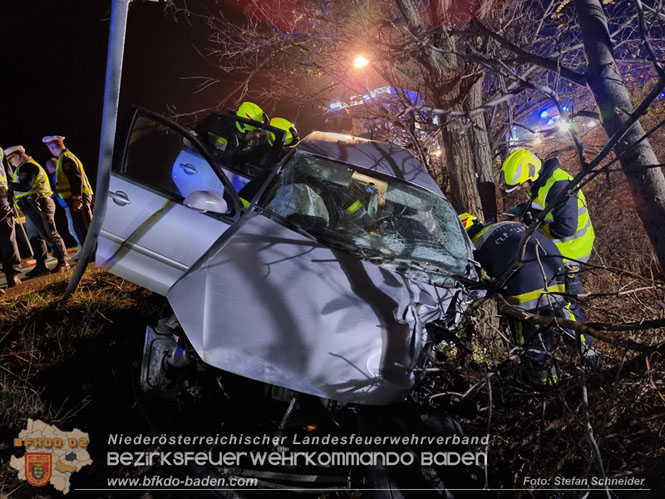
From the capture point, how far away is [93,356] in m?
2.88

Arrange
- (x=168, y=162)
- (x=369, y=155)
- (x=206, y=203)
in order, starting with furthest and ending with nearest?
(x=168, y=162), (x=369, y=155), (x=206, y=203)

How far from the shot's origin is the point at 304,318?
5.41 ft

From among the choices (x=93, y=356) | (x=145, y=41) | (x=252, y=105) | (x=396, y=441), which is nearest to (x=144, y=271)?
(x=93, y=356)

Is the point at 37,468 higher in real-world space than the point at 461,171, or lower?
lower

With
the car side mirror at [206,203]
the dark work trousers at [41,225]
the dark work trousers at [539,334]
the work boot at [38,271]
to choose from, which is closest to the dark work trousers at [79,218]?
the dark work trousers at [41,225]

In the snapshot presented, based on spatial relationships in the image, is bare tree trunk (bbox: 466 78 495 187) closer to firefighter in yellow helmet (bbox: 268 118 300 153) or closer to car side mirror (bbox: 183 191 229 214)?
firefighter in yellow helmet (bbox: 268 118 300 153)

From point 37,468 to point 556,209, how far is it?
4275mm

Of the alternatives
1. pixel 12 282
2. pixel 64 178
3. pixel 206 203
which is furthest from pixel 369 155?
pixel 12 282

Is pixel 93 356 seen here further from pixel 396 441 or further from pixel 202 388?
pixel 396 441

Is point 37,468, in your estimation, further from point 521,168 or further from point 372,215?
point 521,168

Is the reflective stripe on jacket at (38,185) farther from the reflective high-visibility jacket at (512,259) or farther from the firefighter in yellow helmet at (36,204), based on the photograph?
the reflective high-visibility jacket at (512,259)

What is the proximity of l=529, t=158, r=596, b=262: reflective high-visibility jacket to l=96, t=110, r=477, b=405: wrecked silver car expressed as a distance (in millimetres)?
1255

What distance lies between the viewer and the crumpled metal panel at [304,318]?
1511mm

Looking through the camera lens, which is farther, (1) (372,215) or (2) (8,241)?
(2) (8,241)
